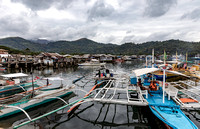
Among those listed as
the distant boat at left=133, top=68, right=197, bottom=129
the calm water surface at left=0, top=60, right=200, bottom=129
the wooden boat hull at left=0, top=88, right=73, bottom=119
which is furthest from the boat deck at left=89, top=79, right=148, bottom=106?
the wooden boat hull at left=0, top=88, right=73, bottom=119

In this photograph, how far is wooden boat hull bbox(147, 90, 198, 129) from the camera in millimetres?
6934

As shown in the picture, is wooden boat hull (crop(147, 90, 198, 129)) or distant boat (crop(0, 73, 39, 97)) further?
distant boat (crop(0, 73, 39, 97))

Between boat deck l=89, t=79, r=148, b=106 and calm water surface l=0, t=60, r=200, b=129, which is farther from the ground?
boat deck l=89, t=79, r=148, b=106

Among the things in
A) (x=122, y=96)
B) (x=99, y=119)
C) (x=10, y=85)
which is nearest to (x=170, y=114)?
(x=99, y=119)

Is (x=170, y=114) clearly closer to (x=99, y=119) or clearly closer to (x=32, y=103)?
(x=99, y=119)

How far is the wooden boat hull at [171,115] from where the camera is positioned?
273 inches

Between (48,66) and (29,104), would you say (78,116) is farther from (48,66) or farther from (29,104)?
(48,66)

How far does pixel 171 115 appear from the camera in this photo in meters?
7.95

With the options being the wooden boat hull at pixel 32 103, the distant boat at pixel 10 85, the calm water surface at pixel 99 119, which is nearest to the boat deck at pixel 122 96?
the calm water surface at pixel 99 119

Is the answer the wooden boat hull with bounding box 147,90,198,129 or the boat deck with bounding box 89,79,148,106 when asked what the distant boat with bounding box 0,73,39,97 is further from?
the wooden boat hull with bounding box 147,90,198,129

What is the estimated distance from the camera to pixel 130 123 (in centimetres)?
998

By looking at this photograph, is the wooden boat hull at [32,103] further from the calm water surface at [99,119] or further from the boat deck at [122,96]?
the boat deck at [122,96]

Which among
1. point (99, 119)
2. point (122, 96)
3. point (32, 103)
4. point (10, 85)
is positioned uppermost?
point (10, 85)

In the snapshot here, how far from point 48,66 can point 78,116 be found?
4993 cm
